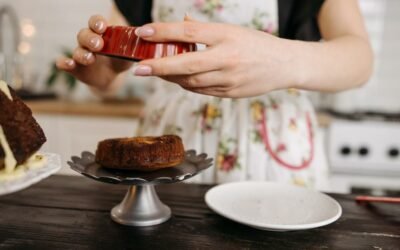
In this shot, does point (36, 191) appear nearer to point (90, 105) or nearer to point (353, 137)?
point (90, 105)

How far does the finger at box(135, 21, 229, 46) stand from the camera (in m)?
0.48

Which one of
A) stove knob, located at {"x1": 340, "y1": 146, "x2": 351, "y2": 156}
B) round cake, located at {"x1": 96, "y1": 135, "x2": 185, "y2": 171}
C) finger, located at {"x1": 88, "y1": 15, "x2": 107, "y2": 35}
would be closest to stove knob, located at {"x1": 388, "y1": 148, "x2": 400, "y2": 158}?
stove knob, located at {"x1": 340, "y1": 146, "x2": 351, "y2": 156}

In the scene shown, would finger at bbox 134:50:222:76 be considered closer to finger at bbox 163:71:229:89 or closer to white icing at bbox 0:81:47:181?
finger at bbox 163:71:229:89

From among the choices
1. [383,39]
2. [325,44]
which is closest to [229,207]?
[325,44]

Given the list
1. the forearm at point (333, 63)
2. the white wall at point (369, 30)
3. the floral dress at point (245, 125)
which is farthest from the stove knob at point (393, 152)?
the forearm at point (333, 63)

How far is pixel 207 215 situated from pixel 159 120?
38cm

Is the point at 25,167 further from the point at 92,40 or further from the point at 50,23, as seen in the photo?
the point at 50,23

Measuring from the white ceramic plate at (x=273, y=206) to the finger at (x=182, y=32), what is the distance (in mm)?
224

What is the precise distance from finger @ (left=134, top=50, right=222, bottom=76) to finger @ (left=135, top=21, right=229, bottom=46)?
0.06 ft

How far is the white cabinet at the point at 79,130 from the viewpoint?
59.6 inches

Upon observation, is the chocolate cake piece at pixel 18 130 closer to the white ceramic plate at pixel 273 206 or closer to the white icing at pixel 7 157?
the white icing at pixel 7 157

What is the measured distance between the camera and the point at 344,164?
1.46 m

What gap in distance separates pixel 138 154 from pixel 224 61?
0.54 feet

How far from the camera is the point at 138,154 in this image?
55cm
